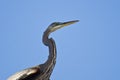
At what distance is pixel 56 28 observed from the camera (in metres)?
4.17

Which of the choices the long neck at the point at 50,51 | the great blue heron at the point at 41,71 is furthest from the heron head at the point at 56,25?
the great blue heron at the point at 41,71

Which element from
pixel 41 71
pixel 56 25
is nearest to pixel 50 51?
pixel 41 71

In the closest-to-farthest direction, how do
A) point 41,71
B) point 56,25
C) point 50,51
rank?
point 41,71 < point 50,51 < point 56,25

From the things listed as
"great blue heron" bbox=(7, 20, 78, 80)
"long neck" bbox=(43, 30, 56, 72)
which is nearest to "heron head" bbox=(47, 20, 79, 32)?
"long neck" bbox=(43, 30, 56, 72)

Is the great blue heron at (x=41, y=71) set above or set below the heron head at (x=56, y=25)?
below

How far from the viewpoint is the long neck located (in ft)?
11.9

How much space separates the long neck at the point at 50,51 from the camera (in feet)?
11.9

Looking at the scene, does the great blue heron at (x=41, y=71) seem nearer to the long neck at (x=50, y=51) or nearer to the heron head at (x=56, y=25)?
the long neck at (x=50, y=51)

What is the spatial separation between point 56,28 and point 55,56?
1.91 ft

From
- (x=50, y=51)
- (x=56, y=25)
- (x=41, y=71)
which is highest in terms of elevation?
(x=56, y=25)

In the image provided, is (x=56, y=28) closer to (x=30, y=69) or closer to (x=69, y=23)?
(x=69, y=23)

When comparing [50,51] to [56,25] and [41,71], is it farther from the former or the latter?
[56,25]

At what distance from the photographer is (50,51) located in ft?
12.4

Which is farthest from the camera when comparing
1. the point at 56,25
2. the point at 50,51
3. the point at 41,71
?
the point at 56,25
